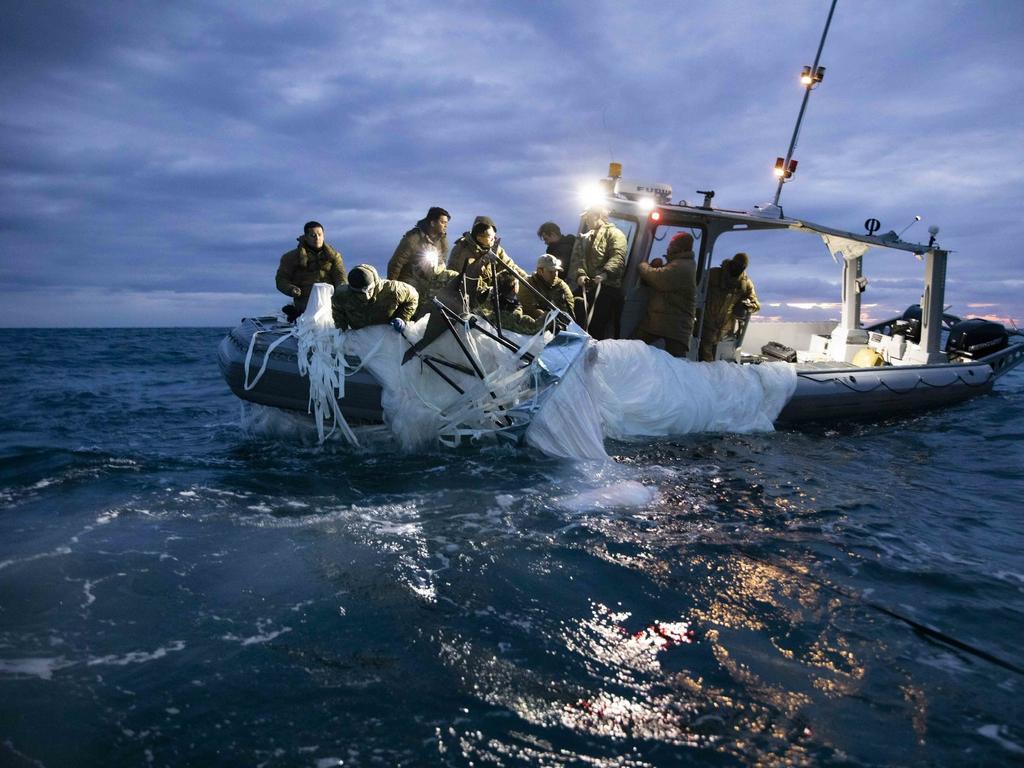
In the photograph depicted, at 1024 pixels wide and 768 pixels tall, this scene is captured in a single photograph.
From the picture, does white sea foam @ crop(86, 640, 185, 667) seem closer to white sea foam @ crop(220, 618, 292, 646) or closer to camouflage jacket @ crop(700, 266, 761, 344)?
white sea foam @ crop(220, 618, 292, 646)

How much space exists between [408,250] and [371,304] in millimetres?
1115

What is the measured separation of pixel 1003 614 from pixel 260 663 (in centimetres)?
369

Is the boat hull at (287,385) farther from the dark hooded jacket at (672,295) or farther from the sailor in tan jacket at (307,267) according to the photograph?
the dark hooded jacket at (672,295)

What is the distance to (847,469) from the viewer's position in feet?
20.7

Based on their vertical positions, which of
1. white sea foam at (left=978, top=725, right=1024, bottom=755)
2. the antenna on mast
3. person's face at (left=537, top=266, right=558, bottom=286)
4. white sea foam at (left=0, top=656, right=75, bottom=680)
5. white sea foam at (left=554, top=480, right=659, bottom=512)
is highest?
the antenna on mast

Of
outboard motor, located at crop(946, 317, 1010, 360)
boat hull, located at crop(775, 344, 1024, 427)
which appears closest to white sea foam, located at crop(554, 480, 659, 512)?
boat hull, located at crop(775, 344, 1024, 427)

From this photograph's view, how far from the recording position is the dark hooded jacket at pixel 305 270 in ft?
24.2

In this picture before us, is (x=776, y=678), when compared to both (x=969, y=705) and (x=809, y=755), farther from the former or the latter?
(x=969, y=705)

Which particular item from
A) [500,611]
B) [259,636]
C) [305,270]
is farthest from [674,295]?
[259,636]

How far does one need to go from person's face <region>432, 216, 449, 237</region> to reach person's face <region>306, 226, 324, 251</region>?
144cm

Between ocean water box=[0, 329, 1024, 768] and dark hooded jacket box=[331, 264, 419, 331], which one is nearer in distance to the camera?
ocean water box=[0, 329, 1024, 768]

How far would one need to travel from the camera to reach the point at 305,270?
748cm

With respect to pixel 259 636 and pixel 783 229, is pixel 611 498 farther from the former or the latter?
pixel 783 229

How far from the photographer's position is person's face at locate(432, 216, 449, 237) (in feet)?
22.6
